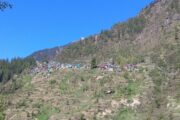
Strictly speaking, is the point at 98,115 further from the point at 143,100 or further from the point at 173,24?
the point at 173,24

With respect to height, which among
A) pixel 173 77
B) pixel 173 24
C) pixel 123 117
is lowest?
pixel 123 117

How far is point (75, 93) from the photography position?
349 ft

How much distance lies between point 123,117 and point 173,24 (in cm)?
9485

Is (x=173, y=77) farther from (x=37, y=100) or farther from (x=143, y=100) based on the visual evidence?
(x=37, y=100)

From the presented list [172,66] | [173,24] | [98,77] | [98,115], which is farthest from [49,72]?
[173,24]

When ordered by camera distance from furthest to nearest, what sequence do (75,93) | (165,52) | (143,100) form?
(165,52), (75,93), (143,100)

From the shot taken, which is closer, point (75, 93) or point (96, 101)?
point (96, 101)

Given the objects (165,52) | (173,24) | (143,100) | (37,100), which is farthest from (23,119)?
(173,24)

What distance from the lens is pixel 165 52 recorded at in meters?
143

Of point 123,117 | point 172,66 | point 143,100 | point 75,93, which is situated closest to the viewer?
point 123,117

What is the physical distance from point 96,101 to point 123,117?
1100 cm

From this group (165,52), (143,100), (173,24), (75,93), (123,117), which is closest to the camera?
(123,117)

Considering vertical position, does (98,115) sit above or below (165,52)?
below

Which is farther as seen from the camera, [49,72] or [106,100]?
[49,72]
